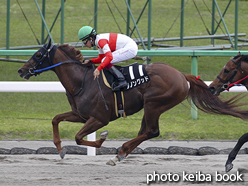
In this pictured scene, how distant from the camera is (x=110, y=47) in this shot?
4969 mm

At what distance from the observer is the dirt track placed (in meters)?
4.21

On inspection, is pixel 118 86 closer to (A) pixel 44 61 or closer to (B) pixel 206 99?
(A) pixel 44 61

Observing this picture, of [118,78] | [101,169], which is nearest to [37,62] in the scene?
[118,78]

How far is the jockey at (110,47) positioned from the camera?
4.69 metres

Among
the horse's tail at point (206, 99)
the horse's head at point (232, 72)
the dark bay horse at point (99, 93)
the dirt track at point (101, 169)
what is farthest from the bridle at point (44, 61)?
the horse's head at point (232, 72)

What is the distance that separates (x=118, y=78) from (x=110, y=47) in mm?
434

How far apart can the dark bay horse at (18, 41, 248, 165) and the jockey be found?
0.19 metres

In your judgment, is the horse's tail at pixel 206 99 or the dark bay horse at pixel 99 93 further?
the horse's tail at pixel 206 99

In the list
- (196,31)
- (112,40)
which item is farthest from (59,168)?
(196,31)

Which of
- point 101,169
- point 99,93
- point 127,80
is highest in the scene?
point 127,80

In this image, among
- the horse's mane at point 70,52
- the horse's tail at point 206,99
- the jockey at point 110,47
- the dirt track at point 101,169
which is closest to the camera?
the dirt track at point 101,169

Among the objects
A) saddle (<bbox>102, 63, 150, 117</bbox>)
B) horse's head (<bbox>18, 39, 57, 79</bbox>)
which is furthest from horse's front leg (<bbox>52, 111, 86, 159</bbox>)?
horse's head (<bbox>18, 39, 57, 79</bbox>)

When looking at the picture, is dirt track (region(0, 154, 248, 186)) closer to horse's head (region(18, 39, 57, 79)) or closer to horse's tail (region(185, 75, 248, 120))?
horse's tail (region(185, 75, 248, 120))

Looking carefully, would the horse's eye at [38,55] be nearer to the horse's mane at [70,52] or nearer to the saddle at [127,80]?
the horse's mane at [70,52]
